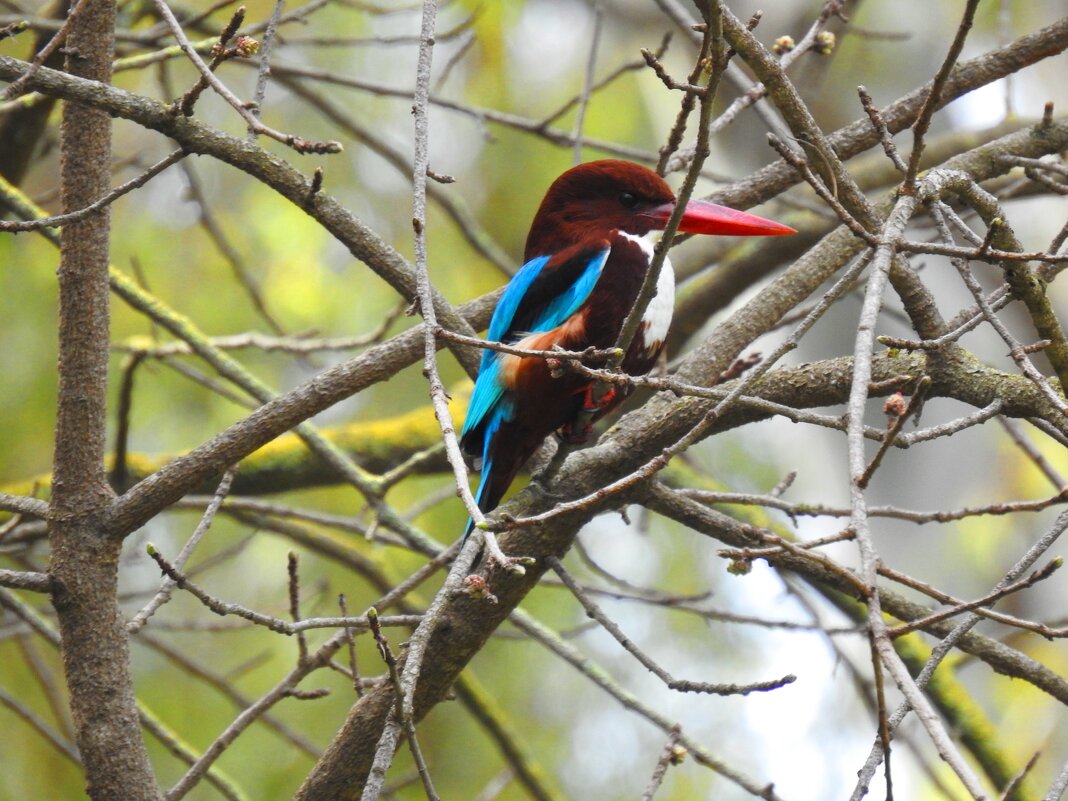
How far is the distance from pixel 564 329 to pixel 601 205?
47 cm

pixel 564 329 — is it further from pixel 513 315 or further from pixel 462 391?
pixel 462 391

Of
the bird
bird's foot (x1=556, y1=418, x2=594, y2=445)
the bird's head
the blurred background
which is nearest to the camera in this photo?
bird's foot (x1=556, y1=418, x2=594, y2=445)

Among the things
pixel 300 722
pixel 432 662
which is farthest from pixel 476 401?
pixel 300 722

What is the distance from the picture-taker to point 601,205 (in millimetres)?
2891

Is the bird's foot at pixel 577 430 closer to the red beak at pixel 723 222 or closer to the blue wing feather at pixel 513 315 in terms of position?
the blue wing feather at pixel 513 315

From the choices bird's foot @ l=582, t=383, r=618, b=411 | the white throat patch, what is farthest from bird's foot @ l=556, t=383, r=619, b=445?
the white throat patch

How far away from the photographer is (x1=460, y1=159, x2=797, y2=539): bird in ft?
8.21

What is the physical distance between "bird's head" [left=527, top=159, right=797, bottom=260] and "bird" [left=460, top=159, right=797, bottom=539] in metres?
0.01

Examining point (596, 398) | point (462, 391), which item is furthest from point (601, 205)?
point (462, 391)

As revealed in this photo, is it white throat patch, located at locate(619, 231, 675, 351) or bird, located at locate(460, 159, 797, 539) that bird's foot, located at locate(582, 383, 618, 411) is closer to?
bird, located at locate(460, 159, 797, 539)

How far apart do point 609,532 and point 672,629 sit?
2.21 feet

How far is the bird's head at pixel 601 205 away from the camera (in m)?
2.83

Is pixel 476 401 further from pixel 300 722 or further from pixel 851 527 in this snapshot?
pixel 300 722

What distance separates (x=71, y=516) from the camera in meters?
1.99
